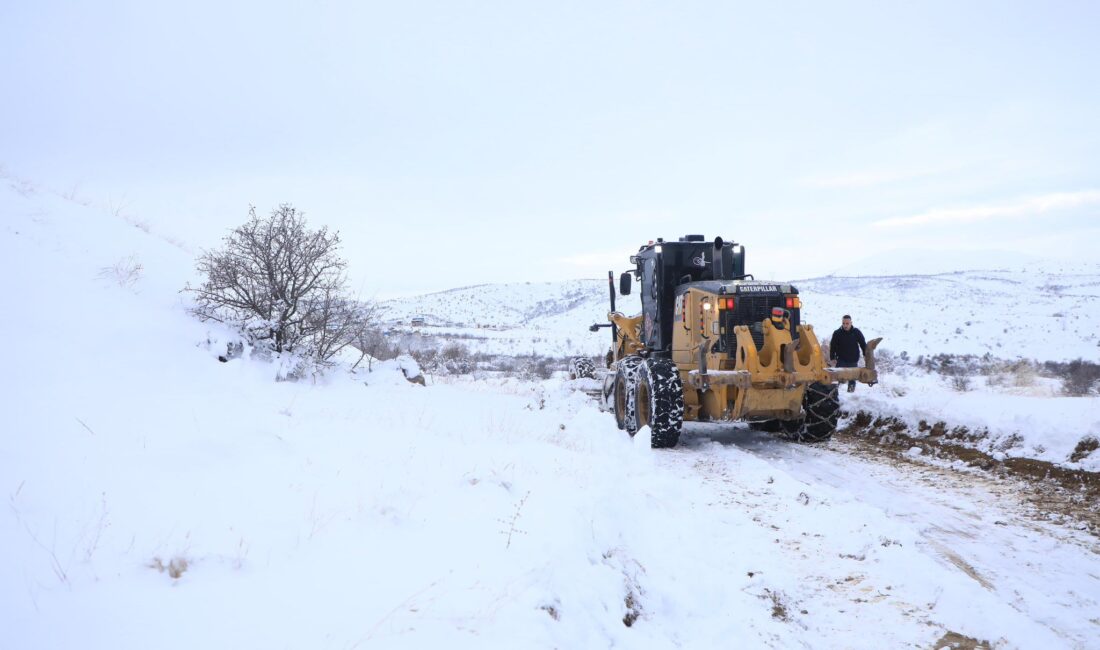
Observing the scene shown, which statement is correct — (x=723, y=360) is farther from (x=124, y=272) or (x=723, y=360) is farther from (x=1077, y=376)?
(x=1077, y=376)

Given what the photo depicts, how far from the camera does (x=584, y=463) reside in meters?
7.12

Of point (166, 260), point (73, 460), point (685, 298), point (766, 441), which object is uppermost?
point (166, 260)

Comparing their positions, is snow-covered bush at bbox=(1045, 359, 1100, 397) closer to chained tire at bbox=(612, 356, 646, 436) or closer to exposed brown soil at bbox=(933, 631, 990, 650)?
chained tire at bbox=(612, 356, 646, 436)

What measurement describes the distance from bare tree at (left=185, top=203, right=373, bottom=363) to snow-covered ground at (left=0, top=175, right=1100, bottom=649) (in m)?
3.41

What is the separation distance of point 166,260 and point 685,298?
35.0ft

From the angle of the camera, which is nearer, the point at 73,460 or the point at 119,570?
the point at 119,570

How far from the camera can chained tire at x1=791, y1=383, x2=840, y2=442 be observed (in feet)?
32.3

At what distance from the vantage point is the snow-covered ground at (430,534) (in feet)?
9.49

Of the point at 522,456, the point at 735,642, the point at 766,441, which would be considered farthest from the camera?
the point at 766,441

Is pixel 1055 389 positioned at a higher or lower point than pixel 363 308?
lower

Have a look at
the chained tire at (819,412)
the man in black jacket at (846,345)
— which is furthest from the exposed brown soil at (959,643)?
the man in black jacket at (846,345)

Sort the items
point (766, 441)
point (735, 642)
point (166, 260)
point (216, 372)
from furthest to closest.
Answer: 1. point (166, 260)
2. point (766, 441)
3. point (216, 372)
4. point (735, 642)

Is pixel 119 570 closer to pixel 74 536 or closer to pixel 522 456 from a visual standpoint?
pixel 74 536

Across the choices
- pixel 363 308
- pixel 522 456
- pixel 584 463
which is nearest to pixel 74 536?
pixel 522 456
